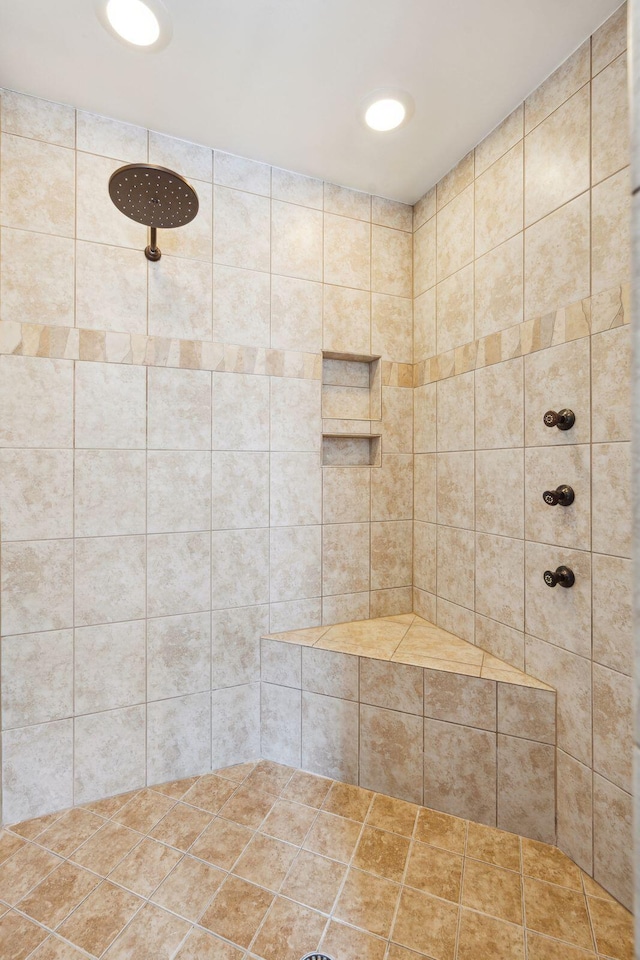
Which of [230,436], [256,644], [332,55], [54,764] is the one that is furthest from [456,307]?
[54,764]

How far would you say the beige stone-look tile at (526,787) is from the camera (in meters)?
1.43

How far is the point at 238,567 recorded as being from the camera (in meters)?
1.85

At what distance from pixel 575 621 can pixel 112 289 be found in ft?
6.25

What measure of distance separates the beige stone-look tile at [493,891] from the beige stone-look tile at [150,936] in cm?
77

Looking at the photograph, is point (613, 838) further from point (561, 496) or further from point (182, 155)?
point (182, 155)

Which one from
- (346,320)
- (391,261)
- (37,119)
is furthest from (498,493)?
(37,119)

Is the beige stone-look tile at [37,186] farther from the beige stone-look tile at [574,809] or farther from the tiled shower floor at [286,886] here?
the beige stone-look tile at [574,809]

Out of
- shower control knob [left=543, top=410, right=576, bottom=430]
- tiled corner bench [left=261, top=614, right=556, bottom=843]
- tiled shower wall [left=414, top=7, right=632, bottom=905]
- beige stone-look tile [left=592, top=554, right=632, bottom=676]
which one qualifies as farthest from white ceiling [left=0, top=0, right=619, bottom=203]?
tiled corner bench [left=261, top=614, right=556, bottom=843]

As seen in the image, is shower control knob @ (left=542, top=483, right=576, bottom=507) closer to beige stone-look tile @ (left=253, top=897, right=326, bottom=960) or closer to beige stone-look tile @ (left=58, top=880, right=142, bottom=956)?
beige stone-look tile @ (left=253, top=897, right=326, bottom=960)

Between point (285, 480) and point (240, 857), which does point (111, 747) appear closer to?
point (240, 857)

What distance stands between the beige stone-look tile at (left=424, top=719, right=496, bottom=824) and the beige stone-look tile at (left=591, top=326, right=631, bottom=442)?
1.04 meters

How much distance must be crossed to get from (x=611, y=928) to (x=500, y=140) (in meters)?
2.42

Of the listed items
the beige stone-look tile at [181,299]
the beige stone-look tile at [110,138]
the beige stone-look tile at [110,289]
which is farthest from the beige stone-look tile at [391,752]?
the beige stone-look tile at [110,138]

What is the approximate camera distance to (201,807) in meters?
1.62
